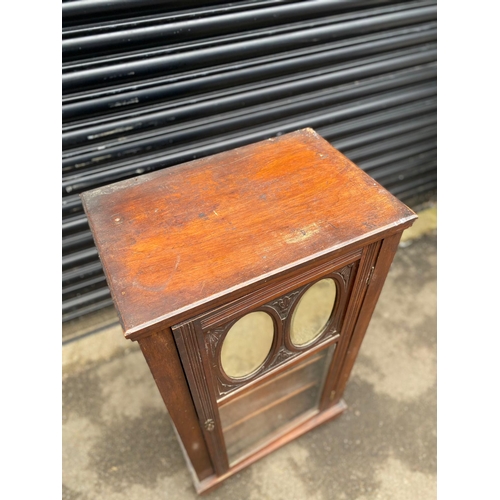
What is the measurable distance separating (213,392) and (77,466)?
3.21 feet

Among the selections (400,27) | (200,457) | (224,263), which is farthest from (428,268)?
(224,263)

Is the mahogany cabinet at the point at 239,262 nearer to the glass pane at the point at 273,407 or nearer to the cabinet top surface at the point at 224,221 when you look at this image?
the cabinet top surface at the point at 224,221

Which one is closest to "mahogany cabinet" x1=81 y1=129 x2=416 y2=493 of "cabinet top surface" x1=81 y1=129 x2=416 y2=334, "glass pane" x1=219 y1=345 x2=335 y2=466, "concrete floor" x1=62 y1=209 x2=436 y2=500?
"cabinet top surface" x1=81 y1=129 x2=416 y2=334

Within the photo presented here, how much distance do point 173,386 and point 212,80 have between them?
1079mm

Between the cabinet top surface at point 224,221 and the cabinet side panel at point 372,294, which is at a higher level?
the cabinet top surface at point 224,221

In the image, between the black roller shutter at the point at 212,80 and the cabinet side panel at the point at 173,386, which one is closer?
the cabinet side panel at the point at 173,386

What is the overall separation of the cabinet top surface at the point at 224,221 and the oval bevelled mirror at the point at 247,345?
252 mm

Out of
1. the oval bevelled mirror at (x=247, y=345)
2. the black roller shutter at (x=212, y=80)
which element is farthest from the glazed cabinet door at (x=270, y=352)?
the black roller shutter at (x=212, y=80)

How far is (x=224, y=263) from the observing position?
2.63 ft

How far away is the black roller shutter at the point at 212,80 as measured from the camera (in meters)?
1.19

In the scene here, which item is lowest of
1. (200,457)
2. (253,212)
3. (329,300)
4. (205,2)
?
(200,457)

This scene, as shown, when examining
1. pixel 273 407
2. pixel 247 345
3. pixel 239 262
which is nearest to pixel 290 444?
pixel 273 407

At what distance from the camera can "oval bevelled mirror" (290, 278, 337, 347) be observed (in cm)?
102

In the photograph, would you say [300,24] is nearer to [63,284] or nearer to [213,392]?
[213,392]
